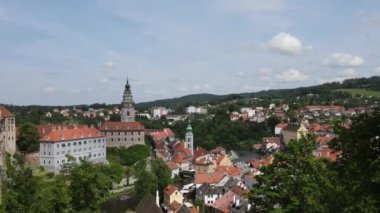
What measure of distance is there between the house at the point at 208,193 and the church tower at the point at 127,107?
1485 inches

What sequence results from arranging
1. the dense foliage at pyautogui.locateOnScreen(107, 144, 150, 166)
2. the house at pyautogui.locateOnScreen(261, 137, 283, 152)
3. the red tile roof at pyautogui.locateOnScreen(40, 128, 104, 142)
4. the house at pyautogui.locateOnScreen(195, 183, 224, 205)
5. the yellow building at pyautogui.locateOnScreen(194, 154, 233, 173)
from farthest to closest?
the house at pyautogui.locateOnScreen(261, 137, 283, 152) → the dense foliage at pyautogui.locateOnScreen(107, 144, 150, 166) → the yellow building at pyautogui.locateOnScreen(194, 154, 233, 173) → the red tile roof at pyautogui.locateOnScreen(40, 128, 104, 142) → the house at pyautogui.locateOnScreen(195, 183, 224, 205)

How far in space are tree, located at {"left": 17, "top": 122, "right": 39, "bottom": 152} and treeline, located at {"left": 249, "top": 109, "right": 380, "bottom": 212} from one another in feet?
159

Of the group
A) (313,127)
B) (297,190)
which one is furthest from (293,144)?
(313,127)

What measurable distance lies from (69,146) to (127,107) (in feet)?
73.7

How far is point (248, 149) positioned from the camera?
93.4m

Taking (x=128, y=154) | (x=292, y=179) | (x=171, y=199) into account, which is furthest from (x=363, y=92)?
(x=292, y=179)

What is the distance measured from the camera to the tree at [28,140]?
56750 mm

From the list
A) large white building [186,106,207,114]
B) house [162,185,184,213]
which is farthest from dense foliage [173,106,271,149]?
large white building [186,106,207,114]

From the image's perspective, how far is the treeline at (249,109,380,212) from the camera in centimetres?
888

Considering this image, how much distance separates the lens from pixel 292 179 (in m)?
11.7

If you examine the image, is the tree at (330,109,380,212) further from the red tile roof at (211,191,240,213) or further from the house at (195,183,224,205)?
the house at (195,183,224,205)

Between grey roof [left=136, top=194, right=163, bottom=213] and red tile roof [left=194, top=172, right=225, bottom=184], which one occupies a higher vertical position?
grey roof [left=136, top=194, right=163, bottom=213]

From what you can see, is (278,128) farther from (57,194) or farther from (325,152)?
(57,194)

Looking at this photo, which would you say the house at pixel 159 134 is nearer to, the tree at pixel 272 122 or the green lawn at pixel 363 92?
the tree at pixel 272 122
